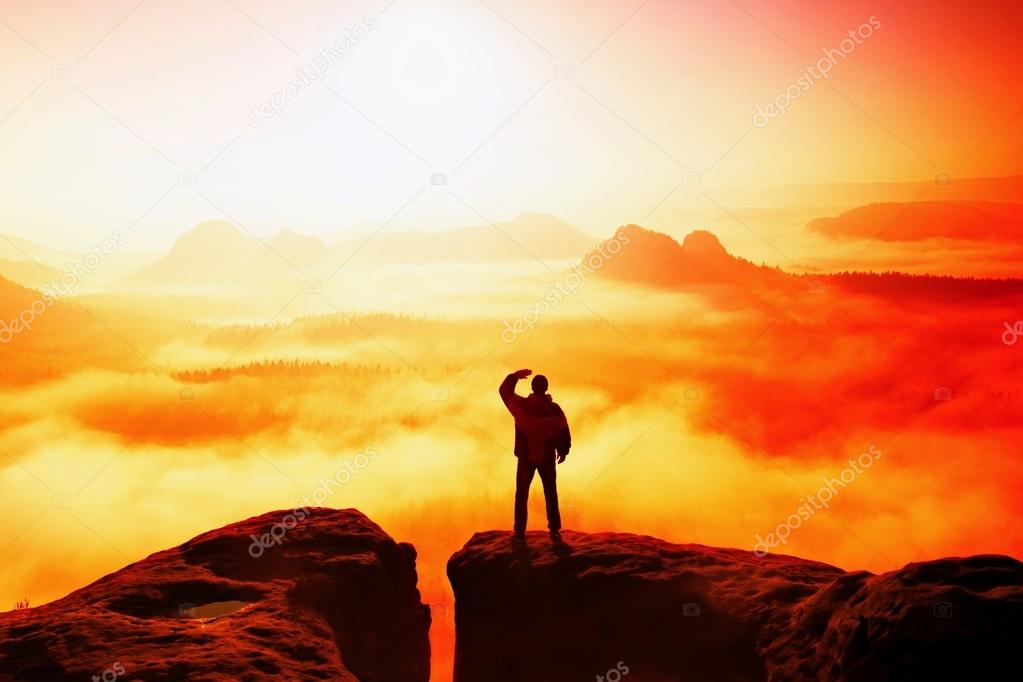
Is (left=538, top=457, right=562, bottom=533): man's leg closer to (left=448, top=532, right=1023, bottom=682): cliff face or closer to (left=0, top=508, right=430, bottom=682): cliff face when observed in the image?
(left=448, top=532, right=1023, bottom=682): cliff face

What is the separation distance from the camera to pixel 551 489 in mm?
14094

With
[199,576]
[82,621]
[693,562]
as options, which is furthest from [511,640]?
[82,621]

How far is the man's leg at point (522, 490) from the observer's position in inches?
555

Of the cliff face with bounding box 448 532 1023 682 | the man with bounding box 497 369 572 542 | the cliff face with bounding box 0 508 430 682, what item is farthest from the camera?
the man with bounding box 497 369 572 542

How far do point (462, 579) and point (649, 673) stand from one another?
3.67m

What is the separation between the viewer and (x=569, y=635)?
12344mm

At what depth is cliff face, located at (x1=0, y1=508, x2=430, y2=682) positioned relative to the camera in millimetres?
9922

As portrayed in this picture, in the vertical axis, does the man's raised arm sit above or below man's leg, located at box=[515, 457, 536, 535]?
above

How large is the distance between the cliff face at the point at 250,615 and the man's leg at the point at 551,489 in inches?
103

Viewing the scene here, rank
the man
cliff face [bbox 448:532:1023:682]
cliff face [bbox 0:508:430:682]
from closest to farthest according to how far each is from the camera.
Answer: cliff face [bbox 448:532:1023:682]
cliff face [bbox 0:508:430:682]
the man

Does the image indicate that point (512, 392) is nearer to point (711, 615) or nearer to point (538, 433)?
point (538, 433)

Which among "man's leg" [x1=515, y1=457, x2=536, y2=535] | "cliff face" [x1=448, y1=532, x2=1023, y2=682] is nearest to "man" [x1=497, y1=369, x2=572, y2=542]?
"man's leg" [x1=515, y1=457, x2=536, y2=535]

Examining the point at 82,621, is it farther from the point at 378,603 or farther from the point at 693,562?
the point at 693,562

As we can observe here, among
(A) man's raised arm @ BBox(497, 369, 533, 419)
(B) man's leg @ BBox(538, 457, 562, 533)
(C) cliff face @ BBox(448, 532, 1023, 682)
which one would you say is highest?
(A) man's raised arm @ BBox(497, 369, 533, 419)
